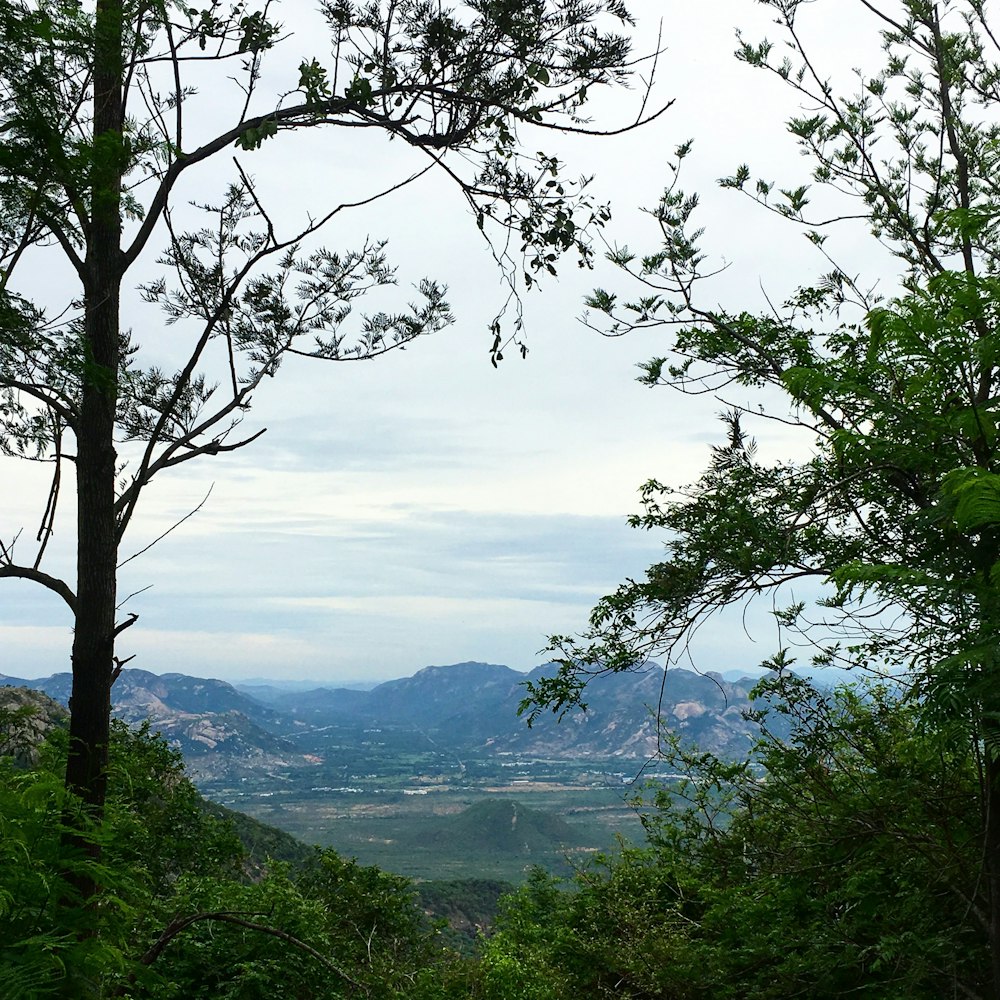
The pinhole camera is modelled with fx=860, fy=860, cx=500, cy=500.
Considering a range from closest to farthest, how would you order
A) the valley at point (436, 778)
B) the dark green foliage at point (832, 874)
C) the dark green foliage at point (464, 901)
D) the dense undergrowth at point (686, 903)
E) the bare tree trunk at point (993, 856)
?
the dense undergrowth at point (686, 903) < the bare tree trunk at point (993, 856) < the dark green foliage at point (832, 874) < the dark green foliage at point (464, 901) < the valley at point (436, 778)

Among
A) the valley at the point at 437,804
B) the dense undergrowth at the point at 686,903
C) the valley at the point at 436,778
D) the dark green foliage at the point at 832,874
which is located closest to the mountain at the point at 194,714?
the valley at the point at 436,778

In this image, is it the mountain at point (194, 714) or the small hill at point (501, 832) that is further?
the mountain at point (194, 714)

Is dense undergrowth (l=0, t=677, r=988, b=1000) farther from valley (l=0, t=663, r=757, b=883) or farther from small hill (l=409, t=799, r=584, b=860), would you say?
small hill (l=409, t=799, r=584, b=860)

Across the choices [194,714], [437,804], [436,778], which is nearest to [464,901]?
[437,804]

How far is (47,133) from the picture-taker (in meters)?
3.22

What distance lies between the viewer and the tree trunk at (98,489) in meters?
3.74

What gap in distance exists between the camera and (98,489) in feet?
13.0

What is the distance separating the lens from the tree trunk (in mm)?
3744

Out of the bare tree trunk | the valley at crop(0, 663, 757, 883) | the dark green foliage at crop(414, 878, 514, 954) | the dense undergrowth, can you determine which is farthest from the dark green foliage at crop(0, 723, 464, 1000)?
the valley at crop(0, 663, 757, 883)

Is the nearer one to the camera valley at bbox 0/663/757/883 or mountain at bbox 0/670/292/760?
valley at bbox 0/663/757/883

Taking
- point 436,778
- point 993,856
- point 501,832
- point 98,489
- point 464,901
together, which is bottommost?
point 436,778

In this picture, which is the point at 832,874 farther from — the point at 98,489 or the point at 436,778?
the point at 436,778

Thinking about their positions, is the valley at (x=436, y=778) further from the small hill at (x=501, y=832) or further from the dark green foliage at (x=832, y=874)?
the dark green foliage at (x=832, y=874)

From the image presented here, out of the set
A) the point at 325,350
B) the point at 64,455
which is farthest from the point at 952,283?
the point at 64,455
